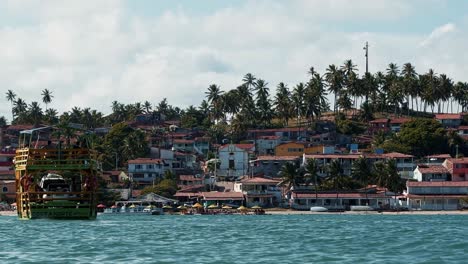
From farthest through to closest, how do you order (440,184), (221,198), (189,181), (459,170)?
(189,181)
(459,170)
(221,198)
(440,184)


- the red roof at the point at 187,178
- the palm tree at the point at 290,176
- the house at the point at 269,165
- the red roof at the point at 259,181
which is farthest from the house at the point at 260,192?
→ the house at the point at 269,165

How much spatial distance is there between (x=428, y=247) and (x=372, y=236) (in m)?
13.8

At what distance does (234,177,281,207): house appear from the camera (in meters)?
175

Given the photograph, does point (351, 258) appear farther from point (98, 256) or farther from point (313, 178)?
point (313, 178)

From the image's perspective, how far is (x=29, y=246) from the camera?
71375 millimetres

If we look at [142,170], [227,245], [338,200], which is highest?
[142,170]

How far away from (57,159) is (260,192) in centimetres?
7099

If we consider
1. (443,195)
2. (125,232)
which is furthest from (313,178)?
(125,232)

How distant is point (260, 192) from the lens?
176 meters

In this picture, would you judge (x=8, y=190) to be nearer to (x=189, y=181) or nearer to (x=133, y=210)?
(x=189, y=181)

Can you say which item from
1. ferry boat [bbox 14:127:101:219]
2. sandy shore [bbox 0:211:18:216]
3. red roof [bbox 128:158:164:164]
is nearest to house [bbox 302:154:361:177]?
red roof [bbox 128:158:164:164]

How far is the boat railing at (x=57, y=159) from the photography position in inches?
4247

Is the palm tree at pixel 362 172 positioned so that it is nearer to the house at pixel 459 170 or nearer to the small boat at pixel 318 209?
the house at pixel 459 170

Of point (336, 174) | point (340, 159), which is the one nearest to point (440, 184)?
point (336, 174)
